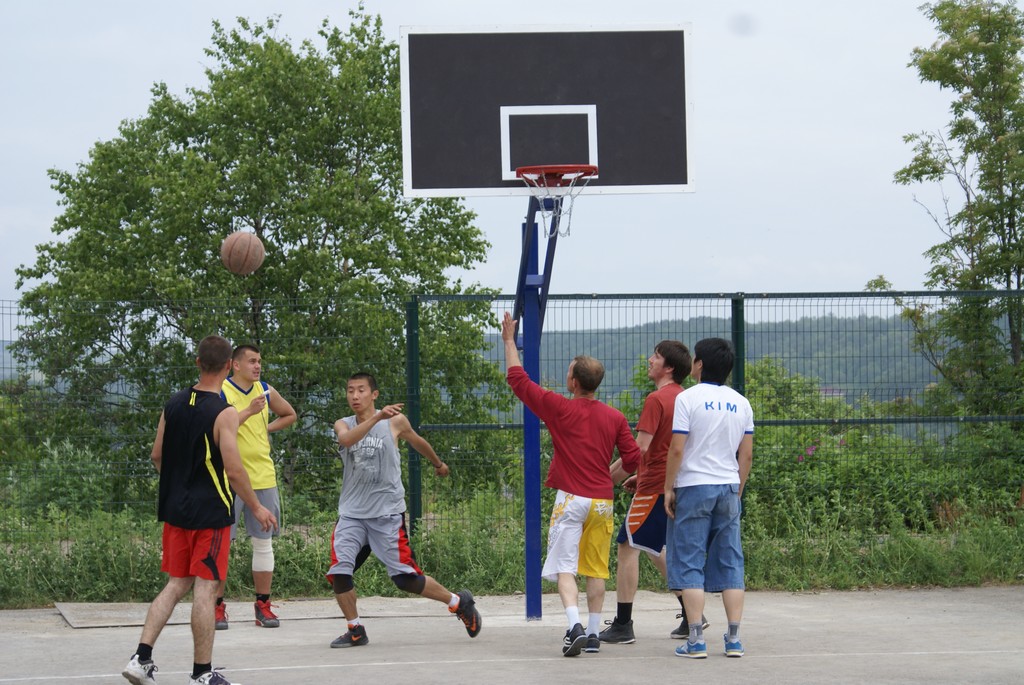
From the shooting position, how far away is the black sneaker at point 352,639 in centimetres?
788

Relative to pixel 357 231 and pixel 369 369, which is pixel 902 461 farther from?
pixel 357 231

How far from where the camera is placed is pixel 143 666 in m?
6.37

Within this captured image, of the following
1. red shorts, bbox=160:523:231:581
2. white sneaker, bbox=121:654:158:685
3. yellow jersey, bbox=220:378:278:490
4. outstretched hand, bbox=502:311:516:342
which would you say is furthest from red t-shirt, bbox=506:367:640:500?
white sneaker, bbox=121:654:158:685

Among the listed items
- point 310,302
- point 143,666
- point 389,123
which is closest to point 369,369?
point 310,302

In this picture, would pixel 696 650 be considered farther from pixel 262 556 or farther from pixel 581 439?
pixel 262 556

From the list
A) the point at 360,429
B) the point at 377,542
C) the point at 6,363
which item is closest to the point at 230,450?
the point at 360,429

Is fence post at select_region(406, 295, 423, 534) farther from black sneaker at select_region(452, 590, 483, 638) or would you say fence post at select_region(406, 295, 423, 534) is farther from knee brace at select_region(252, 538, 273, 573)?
black sneaker at select_region(452, 590, 483, 638)

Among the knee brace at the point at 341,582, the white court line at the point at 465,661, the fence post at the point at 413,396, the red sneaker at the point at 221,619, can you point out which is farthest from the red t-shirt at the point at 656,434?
the red sneaker at the point at 221,619

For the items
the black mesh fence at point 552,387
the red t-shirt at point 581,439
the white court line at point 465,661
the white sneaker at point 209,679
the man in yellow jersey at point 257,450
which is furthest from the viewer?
the black mesh fence at point 552,387

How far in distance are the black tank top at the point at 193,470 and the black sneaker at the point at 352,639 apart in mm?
1645

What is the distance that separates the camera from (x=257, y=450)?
343 inches

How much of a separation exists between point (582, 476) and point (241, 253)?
4.29m

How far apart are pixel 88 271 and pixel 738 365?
2488 centimetres

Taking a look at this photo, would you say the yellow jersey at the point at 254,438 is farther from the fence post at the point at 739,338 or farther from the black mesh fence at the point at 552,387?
the fence post at the point at 739,338
